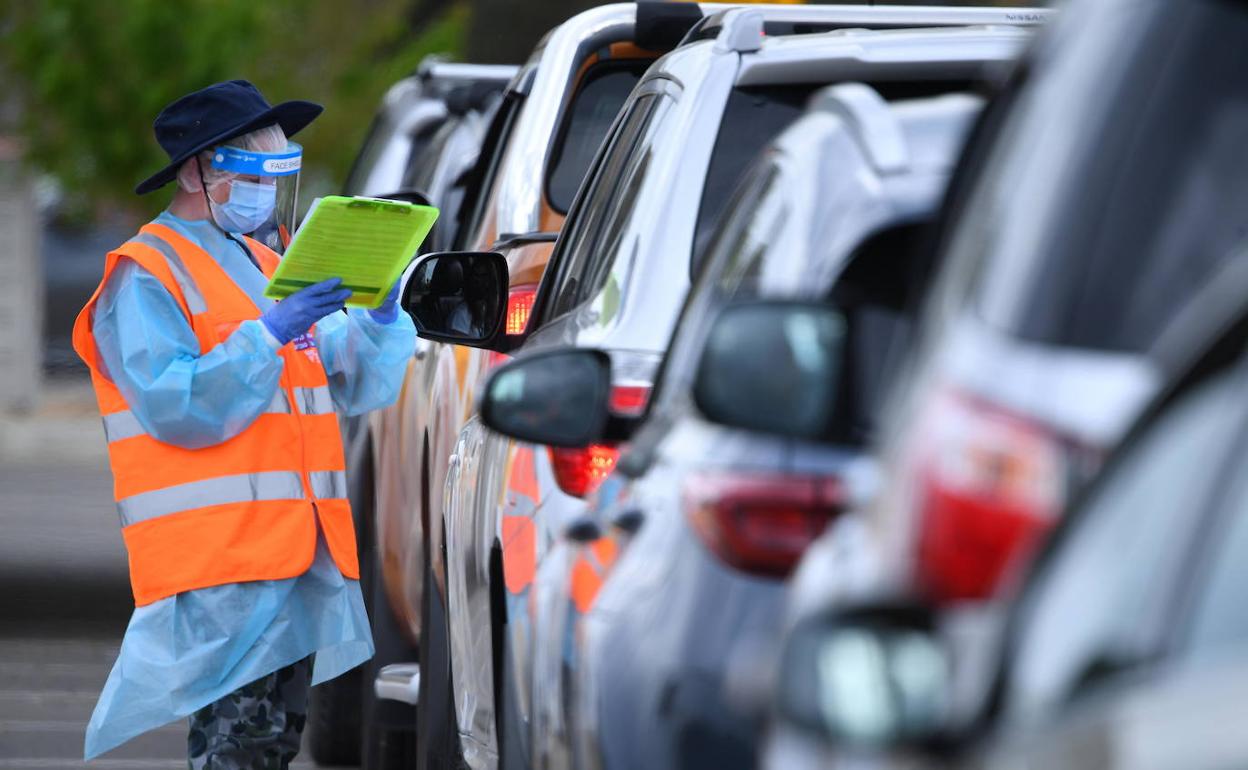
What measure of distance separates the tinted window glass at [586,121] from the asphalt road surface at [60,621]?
2.33 m

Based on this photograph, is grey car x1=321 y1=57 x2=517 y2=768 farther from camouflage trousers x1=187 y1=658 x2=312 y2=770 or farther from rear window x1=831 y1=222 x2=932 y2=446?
rear window x1=831 y1=222 x2=932 y2=446

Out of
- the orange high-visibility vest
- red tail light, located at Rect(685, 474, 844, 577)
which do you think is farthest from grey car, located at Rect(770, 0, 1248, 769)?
the orange high-visibility vest

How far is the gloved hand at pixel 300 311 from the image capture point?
18.9 feet

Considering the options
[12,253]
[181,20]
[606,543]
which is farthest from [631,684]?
[181,20]

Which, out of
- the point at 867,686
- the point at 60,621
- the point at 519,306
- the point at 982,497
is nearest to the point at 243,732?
the point at 519,306

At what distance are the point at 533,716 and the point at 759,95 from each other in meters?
1.22

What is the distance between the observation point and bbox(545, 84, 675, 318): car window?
483 cm

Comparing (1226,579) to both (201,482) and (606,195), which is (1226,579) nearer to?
(606,195)

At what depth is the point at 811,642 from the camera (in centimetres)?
202

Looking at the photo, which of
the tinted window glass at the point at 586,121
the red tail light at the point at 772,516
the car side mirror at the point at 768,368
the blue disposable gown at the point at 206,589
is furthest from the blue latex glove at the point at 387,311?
the car side mirror at the point at 768,368

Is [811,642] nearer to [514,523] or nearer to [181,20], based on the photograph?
[514,523]

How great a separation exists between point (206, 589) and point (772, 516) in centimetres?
309

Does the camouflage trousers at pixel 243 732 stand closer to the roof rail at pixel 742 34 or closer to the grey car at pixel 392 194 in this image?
the grey car at pixel 392 194

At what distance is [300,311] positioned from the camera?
5770 mm
